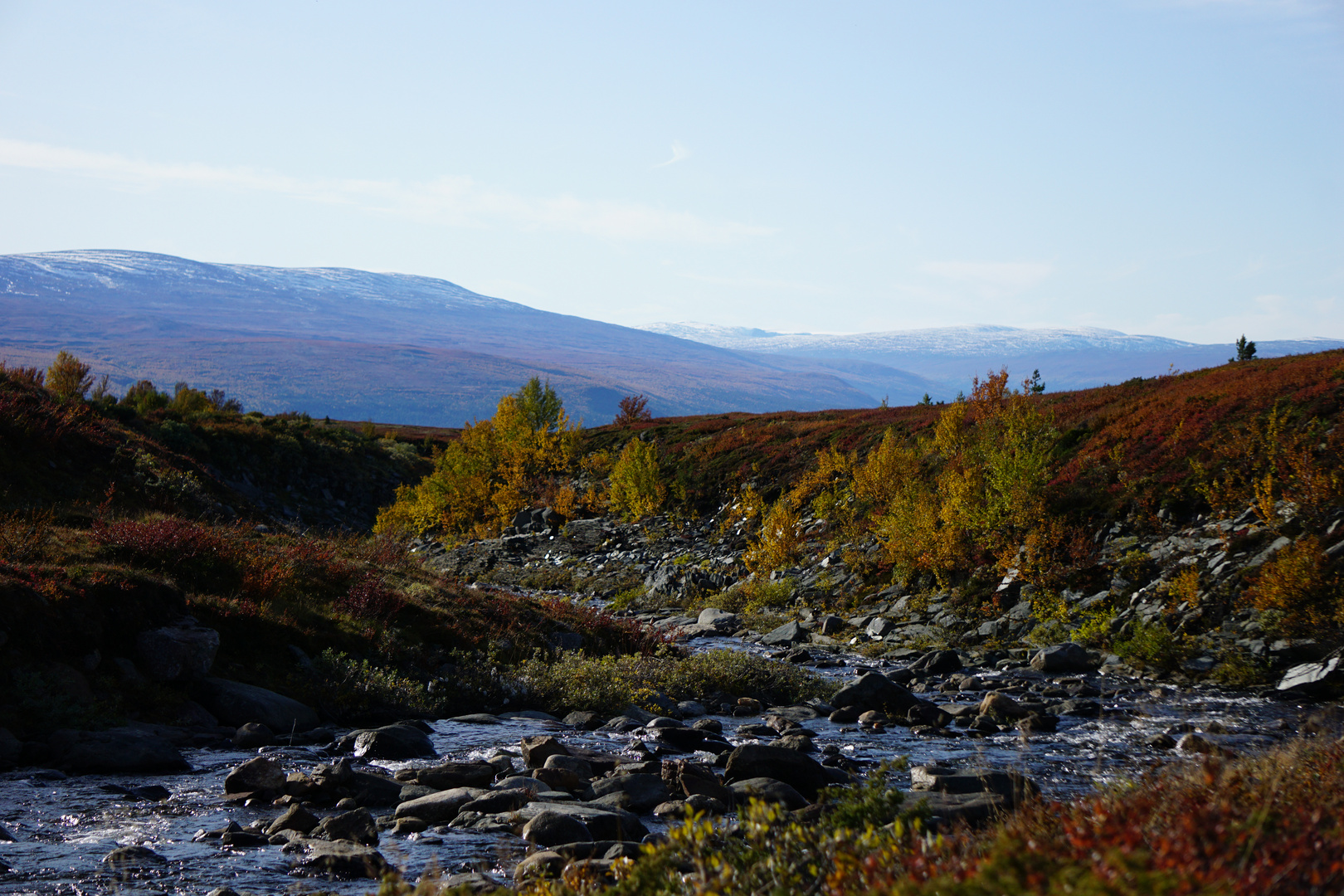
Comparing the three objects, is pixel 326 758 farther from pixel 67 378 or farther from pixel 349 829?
pixel 67 378

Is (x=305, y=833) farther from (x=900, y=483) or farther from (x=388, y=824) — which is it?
(x=900, y=483)

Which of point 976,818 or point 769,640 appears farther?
point 769,640

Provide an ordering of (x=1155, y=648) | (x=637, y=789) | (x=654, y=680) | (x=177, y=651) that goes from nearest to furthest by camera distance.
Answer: (x=637, y=789), (x=177, y=651), (x=654, y=680), (x=1155, y=648)

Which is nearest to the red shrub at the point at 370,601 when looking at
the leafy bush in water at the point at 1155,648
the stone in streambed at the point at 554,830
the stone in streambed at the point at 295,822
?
the stone in streambed at the point at 295,822

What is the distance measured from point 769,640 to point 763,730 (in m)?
7.94

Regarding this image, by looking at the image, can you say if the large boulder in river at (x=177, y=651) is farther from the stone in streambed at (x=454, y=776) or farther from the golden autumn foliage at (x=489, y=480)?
the golden autumn foliage at (x=489, y=480)

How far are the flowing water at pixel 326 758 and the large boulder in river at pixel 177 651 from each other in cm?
145

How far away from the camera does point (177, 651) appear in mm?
9375

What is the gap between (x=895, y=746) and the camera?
393 inches

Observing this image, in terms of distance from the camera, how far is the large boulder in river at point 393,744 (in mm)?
8734

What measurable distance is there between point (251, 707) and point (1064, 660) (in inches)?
527

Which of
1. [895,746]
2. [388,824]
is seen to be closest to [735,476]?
[895,746]

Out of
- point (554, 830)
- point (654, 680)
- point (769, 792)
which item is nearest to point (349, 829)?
point (554, 830)

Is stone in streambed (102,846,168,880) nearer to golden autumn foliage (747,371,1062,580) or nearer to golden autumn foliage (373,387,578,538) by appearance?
golden autumn foliage (747,371,1062,580)
